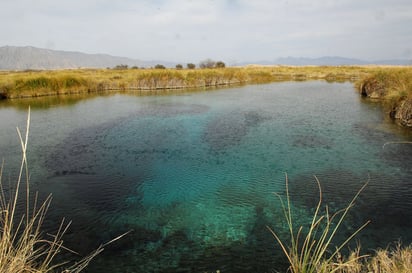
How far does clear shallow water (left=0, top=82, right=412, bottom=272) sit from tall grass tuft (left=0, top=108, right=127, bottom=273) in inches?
12.2

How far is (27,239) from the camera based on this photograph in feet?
19.7

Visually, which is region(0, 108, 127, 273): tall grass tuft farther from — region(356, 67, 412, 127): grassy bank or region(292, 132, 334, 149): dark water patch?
region(356, 67, 412, 127): grassy bank

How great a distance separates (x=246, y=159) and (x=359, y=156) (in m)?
3.66

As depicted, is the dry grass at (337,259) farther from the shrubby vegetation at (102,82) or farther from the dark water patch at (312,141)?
the shrubby vegetation at (102,82)

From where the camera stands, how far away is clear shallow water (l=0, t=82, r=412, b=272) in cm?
516

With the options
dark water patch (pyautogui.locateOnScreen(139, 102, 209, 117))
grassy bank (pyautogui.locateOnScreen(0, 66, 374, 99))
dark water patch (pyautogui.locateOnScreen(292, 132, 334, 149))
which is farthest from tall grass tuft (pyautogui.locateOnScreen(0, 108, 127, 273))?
grassy bank (pyautogui.locateOnScreen(0, 66, 374, 99))

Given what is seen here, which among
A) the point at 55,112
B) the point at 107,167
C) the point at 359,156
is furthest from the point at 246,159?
the point at 55,112

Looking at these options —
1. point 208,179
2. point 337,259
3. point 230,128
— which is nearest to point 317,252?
point 337,259

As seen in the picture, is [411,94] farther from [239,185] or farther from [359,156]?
[239,185]

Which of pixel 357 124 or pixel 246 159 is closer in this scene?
pixel 246 159

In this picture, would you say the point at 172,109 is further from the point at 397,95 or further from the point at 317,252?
the point at 317,252

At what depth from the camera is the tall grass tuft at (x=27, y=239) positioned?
2.61 metres

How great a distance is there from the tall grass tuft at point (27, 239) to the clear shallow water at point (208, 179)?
1.01 feet

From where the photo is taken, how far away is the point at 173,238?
5.41 m
